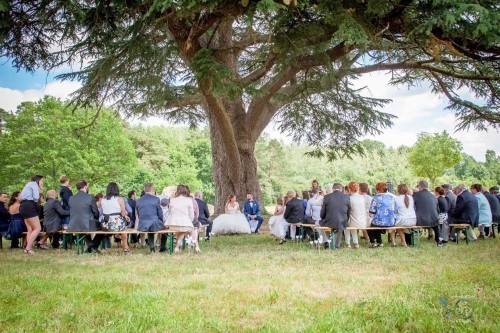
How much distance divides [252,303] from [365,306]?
113 cm

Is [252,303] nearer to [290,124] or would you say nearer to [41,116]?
[290,124]

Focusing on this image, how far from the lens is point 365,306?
4.55 meters

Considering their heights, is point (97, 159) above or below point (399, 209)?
above

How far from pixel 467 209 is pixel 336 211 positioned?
11.8ft

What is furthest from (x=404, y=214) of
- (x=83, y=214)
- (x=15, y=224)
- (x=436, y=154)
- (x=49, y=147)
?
(x=49, y=147)

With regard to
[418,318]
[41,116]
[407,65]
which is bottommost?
[418,318]

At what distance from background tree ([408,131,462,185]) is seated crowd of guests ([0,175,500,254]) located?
23958 millimetres

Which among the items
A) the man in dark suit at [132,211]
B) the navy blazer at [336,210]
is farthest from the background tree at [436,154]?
the man in dark suit at [132,211]

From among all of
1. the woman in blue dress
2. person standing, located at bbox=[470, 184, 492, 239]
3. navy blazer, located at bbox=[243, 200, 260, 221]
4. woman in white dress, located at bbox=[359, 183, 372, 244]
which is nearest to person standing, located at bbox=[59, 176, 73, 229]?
navy blazer, located at bbox=[243, 200, 260, 221]

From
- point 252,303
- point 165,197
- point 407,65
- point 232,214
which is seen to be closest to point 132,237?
point 165,197

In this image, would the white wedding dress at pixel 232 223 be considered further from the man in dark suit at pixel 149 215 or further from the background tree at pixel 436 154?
the background tree at pixel 436 154

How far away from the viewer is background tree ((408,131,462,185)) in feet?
117

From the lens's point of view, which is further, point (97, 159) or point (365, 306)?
point (97, 159)

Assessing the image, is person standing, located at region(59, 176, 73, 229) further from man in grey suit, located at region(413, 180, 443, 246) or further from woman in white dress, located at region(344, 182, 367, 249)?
man in grey suit, located at region(413, 180, 443, 246)
